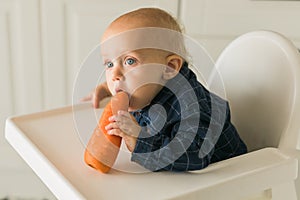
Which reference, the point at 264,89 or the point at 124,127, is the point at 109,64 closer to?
the point at 124,127

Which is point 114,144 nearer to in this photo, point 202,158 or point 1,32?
point 202,158

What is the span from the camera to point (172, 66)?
2.87ft

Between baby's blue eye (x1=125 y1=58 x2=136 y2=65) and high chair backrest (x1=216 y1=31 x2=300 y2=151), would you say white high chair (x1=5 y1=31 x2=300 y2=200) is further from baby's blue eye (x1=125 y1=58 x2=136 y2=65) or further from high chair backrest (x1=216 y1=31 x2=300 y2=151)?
baby's blue eye (x1=125 y1=58 x2=136 y2=65)

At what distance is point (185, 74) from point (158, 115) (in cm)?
8

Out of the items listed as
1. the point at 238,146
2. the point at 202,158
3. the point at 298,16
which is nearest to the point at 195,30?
the point at 298,16

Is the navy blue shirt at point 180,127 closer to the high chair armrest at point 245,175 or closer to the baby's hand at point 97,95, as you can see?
the high chair armrest at point 245,175

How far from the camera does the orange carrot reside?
2.67ft

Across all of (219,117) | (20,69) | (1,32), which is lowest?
(20,69)

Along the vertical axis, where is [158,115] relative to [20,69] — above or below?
above

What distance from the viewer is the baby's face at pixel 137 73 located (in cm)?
82

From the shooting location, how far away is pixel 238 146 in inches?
37.8

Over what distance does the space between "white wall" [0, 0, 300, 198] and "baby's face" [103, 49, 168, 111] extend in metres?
0.69

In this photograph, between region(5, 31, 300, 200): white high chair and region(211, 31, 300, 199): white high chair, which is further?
region(211, 31, 300, 199): white high chair

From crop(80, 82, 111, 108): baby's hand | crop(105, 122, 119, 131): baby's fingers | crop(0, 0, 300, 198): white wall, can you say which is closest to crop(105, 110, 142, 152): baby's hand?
crop(105, 122, 119, 131): baby's fingers
